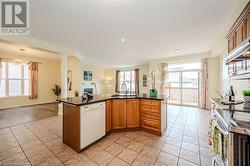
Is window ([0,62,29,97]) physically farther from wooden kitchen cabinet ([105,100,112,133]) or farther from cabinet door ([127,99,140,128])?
cabinet door ([127,99,140,128])

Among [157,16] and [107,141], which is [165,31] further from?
[107,141]

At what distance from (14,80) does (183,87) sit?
30.3ft

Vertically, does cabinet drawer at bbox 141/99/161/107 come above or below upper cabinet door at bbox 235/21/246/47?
below

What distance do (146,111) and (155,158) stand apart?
118 cm

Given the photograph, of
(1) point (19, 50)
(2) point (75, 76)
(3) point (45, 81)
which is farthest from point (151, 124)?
(3) point (45, 81)

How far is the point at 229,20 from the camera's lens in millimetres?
2566

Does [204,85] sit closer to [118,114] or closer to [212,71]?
[212,71]

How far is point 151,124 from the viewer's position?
9.75 feet

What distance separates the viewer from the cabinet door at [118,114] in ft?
9.86

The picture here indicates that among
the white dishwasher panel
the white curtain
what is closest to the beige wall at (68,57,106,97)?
the white dishwasher panel

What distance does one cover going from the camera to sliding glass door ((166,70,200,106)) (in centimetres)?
694

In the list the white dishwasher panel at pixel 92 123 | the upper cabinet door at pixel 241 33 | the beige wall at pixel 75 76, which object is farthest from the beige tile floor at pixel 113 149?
the beige wall at pixel 75 76

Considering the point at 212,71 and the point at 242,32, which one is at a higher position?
the point at 242,32

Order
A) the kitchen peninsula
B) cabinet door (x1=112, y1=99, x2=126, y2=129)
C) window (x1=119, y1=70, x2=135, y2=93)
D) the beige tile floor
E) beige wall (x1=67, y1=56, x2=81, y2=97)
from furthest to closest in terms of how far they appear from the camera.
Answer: window (x1=119, y1=70, x2=135, y2=93)
beige wall (x1=67, y1=56, x2=81, y2=97)
cabinet door (x1=112, y1=99, x2=126, y2=129)
the kitchen peninsula
the beige tile floor
